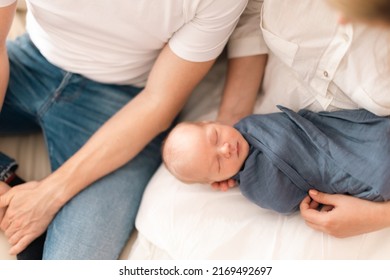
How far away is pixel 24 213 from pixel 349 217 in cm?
76

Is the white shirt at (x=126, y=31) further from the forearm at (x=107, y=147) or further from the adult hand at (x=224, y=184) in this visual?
the adult hand at (x=224, y=184)

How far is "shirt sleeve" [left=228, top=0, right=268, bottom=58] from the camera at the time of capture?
3.71 ft

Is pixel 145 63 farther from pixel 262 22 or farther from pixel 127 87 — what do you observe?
pixel 262 22

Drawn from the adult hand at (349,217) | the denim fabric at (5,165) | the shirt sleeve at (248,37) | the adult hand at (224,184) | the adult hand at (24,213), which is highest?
the shirt sleeve at (248,37)

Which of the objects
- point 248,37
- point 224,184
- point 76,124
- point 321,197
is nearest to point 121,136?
point 76,124

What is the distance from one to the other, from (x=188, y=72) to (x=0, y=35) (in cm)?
44

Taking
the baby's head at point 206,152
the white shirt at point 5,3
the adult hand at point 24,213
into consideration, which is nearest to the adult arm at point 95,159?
the adult hand at point 24,213

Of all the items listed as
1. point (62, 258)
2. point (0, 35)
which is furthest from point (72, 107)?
point (62, 258)

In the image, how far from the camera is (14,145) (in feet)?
4.45

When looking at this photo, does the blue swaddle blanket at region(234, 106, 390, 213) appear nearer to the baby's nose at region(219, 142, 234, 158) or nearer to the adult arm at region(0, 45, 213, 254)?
the baby's nose at region(219, 142, 234, 158)

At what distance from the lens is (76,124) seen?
129 centimetres

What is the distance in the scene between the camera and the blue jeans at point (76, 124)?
1.18 metres

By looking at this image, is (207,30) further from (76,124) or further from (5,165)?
(5,165)

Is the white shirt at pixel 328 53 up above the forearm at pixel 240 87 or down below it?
above
